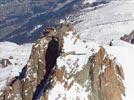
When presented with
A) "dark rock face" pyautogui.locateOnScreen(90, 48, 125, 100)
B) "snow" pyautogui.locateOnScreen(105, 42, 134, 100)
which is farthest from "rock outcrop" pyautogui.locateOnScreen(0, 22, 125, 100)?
"snow" pyautogui.locateOnScreen(105, 42, 134, 100)

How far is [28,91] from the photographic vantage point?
319 ft

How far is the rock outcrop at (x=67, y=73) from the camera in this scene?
89.6 meters

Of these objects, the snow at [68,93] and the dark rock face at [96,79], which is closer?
the snow at [68,93]

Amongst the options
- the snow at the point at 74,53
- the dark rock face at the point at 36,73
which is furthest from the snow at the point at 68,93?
the dark rock face at the point at 36,73

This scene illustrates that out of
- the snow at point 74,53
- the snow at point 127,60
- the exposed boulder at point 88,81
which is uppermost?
the snow at point 74,53

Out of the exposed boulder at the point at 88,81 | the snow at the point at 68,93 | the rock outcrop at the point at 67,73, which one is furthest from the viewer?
the rock outcrop at the point at 67,73

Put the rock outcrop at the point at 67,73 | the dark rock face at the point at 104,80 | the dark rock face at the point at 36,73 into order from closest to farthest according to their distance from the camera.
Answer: the rock outcrop at the point at 67,73 → the dark rock face at the point at 104,80 → the dark rock face at the point at 36,73

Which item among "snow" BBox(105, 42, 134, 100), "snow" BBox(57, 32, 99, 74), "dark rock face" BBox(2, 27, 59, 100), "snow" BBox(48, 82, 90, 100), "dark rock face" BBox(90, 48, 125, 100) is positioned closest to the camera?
"snow" BBox(48, 82, 90, 100)

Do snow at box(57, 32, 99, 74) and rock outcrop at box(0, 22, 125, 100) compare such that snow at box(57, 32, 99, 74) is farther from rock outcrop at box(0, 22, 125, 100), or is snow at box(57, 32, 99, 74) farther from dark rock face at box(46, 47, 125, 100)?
dark rock face at box(46, 47, 125, 100)

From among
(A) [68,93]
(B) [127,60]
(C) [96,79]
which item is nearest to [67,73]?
(A) [68,93]

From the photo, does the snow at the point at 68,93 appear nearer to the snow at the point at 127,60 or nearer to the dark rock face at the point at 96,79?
the dark rock face at the point at 96,79

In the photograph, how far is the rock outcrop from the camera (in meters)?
89.6

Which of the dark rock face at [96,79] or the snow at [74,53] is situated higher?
the snow at [74,53]

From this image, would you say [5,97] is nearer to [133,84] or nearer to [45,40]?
[45,40]
